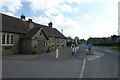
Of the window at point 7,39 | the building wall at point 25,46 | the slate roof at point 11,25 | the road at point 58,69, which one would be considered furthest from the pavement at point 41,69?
the building wall at point 25,46

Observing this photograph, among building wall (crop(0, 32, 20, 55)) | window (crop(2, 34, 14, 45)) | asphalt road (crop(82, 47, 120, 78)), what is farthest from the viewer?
window (crop(2, 34, 14, 45))

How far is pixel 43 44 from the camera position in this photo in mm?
33406

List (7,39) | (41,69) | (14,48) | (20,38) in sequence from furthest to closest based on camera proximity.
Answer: (20,38)
(14,48)
(7,39)
(41,69)

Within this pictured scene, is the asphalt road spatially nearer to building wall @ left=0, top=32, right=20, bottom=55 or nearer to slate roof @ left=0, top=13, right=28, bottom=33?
building wall @ left=0, top=32, right=20, bottom=55

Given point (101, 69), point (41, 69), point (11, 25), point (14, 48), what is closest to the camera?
point (41, 69)

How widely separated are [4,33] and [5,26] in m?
1.57

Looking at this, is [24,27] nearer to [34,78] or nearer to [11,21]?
[11,21]

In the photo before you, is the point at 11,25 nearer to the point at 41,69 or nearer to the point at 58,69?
the point at 41,69

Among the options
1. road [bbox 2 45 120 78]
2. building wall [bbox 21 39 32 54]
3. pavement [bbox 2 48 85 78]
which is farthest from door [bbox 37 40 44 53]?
road [bbox 2 45 120 78]

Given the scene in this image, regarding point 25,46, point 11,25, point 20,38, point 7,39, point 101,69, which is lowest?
point 101,69

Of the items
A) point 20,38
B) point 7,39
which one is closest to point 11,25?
point 20,38

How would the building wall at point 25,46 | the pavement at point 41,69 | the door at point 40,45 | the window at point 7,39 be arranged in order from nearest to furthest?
the pavement at point 41,69 → the window at point 7,39 → the building wall at point 25,46 → the door at point 40,45

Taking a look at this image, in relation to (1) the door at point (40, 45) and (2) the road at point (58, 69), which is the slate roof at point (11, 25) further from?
(2) the road at point (58, 69)

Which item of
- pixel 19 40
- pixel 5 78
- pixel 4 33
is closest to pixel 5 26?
pixel 4 33
